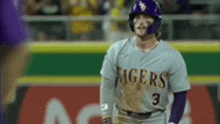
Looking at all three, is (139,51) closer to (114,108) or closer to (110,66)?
(110,66)

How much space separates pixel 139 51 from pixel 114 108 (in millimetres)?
610

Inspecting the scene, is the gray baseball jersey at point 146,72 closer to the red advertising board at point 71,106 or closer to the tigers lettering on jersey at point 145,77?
the tigers lettering on jersey at point 145,77

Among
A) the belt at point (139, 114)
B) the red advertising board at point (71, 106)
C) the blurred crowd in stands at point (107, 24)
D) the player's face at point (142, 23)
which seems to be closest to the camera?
the player's face at point (142, 23)

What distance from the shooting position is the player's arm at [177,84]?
15.8 feet

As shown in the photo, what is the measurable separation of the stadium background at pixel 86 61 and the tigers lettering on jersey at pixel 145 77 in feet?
8.76

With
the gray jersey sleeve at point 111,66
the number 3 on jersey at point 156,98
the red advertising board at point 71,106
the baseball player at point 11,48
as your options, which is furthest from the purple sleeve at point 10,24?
the red advertising board at point 71,106

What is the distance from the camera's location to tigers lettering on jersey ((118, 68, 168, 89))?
4898 mm

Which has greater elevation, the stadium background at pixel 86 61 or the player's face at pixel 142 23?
the player's face at pixel 142 23

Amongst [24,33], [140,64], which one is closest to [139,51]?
[140,64]

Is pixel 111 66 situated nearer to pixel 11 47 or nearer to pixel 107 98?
pixel 107 98

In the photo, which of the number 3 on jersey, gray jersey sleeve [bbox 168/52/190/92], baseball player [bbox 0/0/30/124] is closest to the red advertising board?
the number 3 on jersey

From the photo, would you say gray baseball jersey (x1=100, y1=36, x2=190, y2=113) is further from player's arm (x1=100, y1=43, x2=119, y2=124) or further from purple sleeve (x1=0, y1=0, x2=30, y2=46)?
purple sleeve (x1=0, y1=0, x2=30, y2=46)

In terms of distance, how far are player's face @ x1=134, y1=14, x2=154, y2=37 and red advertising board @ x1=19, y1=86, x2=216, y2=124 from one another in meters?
2.98

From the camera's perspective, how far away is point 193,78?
7.80 m
